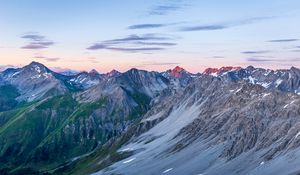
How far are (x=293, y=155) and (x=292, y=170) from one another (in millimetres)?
17200

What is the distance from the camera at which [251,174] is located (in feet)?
655

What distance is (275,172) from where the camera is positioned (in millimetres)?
191125

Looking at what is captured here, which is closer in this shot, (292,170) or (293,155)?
(292,170)

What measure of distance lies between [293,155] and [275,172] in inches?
567

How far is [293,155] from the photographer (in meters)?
199

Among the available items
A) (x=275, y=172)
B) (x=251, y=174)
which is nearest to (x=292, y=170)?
(x=275, y=172)

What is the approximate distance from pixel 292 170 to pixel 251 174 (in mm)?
21471

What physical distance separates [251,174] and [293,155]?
66.9ft

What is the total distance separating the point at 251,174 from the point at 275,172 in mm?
12204

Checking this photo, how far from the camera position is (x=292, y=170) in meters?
183

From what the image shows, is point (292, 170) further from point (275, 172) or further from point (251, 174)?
point (251, 174)

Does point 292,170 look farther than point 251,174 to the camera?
No
